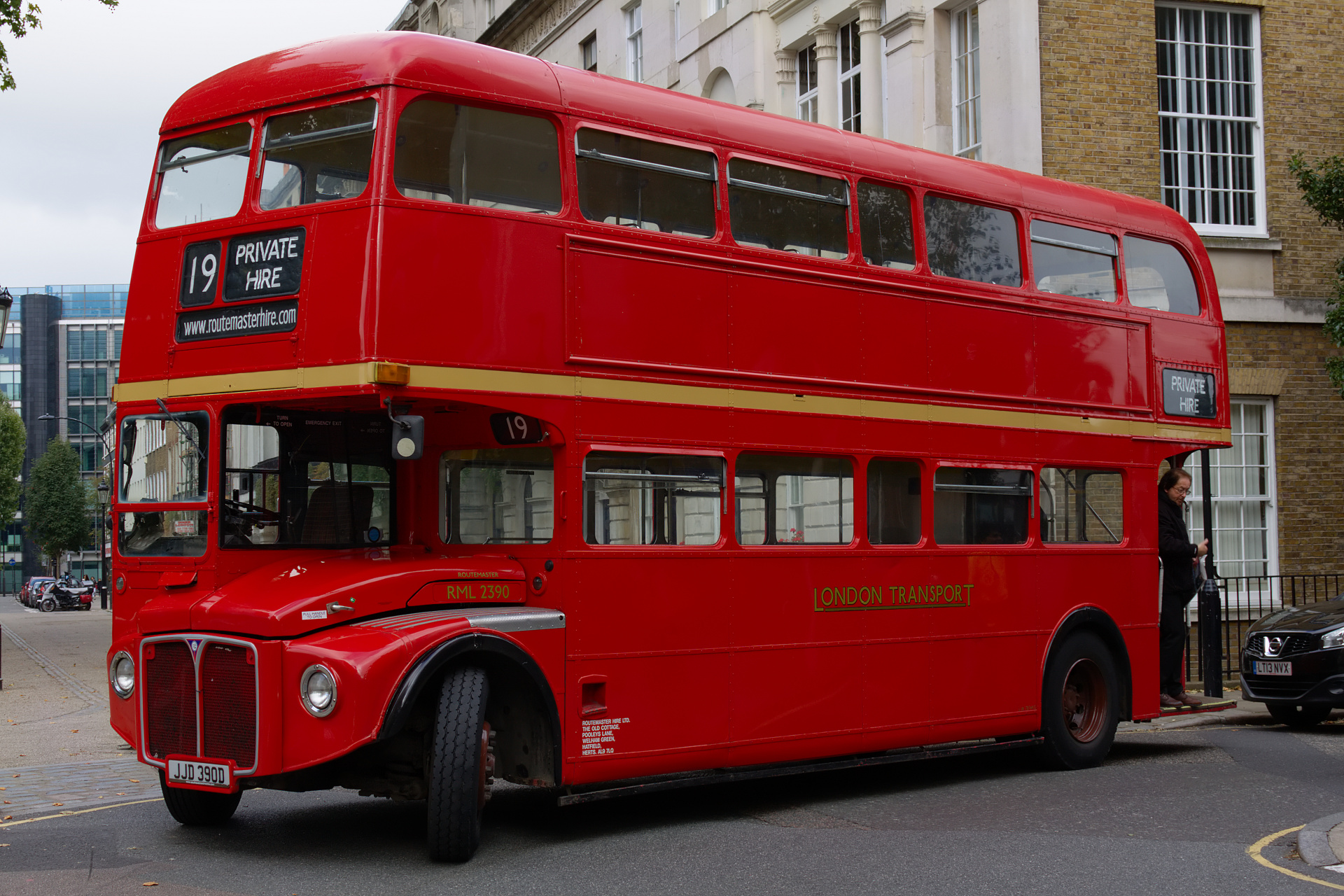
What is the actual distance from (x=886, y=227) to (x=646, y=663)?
11.7ft

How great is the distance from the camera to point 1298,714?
13828 millimetres

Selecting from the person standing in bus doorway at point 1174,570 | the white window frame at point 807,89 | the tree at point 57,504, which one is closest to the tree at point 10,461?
the tree at point 57,504

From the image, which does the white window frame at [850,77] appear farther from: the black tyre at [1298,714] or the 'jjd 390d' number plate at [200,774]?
the 'jjd 390d' number plate at [200,774]

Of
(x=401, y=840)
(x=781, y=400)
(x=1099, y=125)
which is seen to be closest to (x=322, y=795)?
(x=401, y=840)

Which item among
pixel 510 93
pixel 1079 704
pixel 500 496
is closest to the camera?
pixel 510 93

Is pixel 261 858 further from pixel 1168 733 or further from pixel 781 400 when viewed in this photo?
pixel 1168 733

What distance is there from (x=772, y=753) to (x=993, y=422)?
3118 millimetres

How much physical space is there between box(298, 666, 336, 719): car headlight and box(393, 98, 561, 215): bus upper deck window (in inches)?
98.9

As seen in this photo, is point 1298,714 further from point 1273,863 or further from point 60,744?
point 60,744

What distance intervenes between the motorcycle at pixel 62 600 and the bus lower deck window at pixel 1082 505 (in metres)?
66.5

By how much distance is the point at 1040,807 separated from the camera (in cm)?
928

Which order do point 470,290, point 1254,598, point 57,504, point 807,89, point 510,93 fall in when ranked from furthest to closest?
point 57,504 < point 807,89 < point 1254,598 < point 510,93 < point 470,290

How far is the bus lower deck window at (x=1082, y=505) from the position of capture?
1121 cm

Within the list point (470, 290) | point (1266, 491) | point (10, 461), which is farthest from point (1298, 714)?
point (10, 461)
